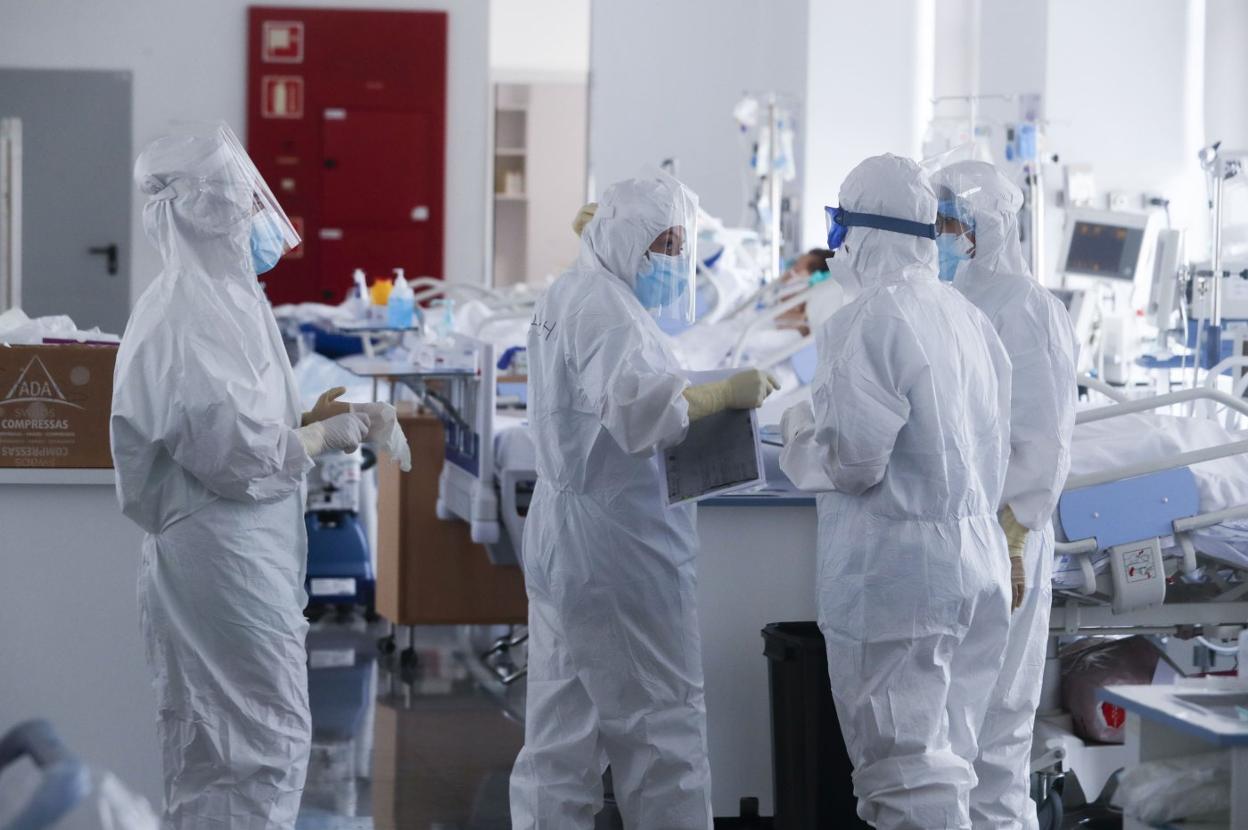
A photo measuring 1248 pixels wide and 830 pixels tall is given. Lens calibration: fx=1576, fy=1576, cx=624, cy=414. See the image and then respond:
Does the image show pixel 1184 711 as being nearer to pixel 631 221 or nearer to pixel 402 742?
pixel 631 221

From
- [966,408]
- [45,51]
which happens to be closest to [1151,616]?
[966,408]

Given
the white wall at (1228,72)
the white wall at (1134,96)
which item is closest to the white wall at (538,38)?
the white wall at (1134,96)

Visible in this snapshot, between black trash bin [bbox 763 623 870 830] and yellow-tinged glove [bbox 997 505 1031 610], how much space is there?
0.41 metres

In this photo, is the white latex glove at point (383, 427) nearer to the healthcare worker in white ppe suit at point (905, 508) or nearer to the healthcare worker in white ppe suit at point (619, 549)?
the healthcare worker in white ppe suit at point (619, 549)

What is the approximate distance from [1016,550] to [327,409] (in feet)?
4.51

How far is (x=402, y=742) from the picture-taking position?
14.6ft

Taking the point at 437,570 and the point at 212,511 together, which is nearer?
the point at 212,511

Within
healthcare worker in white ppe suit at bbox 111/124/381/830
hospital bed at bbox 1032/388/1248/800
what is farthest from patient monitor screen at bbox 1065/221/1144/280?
healthcare worker in white ppe suit at bbox 111/124/381/830

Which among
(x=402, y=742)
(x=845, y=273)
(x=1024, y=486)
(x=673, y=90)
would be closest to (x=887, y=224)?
(x=845, y=273)

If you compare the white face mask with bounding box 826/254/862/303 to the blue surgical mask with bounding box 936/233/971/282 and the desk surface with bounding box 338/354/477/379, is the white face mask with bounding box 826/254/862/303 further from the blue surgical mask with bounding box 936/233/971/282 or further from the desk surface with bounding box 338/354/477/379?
the desk surface with bounding box 338/354/477/379

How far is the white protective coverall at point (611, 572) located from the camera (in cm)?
300

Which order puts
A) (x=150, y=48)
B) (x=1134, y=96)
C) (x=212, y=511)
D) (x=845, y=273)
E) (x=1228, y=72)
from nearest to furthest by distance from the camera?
1. (x=212, y=511)
2. (x=845, y=273)
3. (x=1228, y=72)
4. (x=1134, y=96)
5. (x=150, y=48)

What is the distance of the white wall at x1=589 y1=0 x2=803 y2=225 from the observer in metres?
10.2

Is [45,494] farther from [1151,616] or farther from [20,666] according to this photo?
[1151,616]
